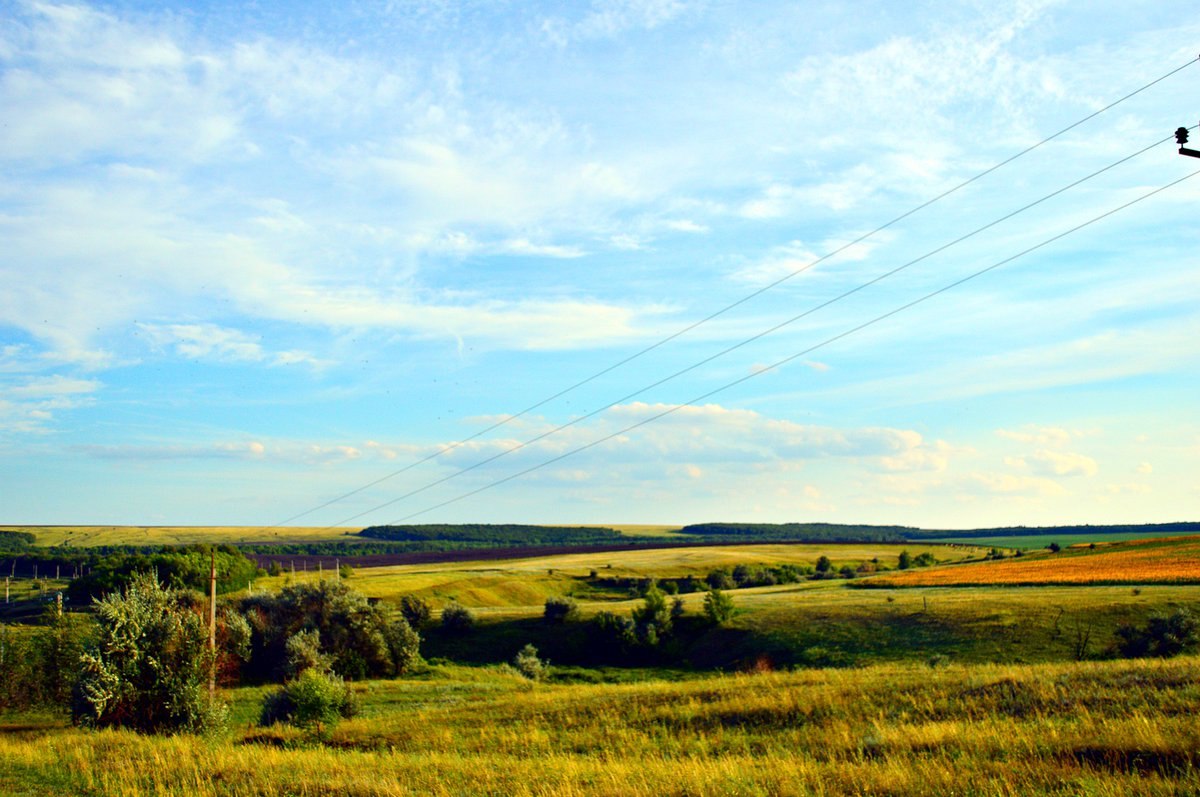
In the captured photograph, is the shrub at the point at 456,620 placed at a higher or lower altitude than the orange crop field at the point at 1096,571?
lower

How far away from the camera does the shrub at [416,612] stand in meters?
69.2

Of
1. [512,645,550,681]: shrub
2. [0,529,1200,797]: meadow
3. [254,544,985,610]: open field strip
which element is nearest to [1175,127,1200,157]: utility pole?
[0,529,1200,797]: meadow

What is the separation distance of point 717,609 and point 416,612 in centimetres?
2584

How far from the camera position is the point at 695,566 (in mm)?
131750

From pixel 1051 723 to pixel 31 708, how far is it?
44664mm

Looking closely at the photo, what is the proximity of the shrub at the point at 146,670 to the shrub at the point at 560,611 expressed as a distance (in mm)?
39386

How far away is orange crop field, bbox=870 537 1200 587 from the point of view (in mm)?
63531

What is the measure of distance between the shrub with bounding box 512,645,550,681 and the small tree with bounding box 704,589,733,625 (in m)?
12.9

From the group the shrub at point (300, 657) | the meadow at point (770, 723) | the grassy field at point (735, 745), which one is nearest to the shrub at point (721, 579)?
the meadow at point (770, 723)

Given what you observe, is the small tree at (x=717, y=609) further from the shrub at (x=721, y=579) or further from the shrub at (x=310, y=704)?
the shrub at (x=721, y=579)

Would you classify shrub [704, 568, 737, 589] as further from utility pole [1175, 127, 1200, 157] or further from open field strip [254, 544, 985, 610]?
utility pole [1175, 127, 1200, 157]

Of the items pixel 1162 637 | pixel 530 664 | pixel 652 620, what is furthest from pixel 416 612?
pixel 1162 637

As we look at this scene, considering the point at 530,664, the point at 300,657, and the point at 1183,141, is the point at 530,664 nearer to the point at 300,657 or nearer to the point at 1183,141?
the point at 300,657

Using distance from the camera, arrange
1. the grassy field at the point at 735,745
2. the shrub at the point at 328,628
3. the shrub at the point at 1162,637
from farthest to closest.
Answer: the shrub at the point at 328,628 < the shrub at the point at 1162,637 < the grassy field at the point at 735,745
